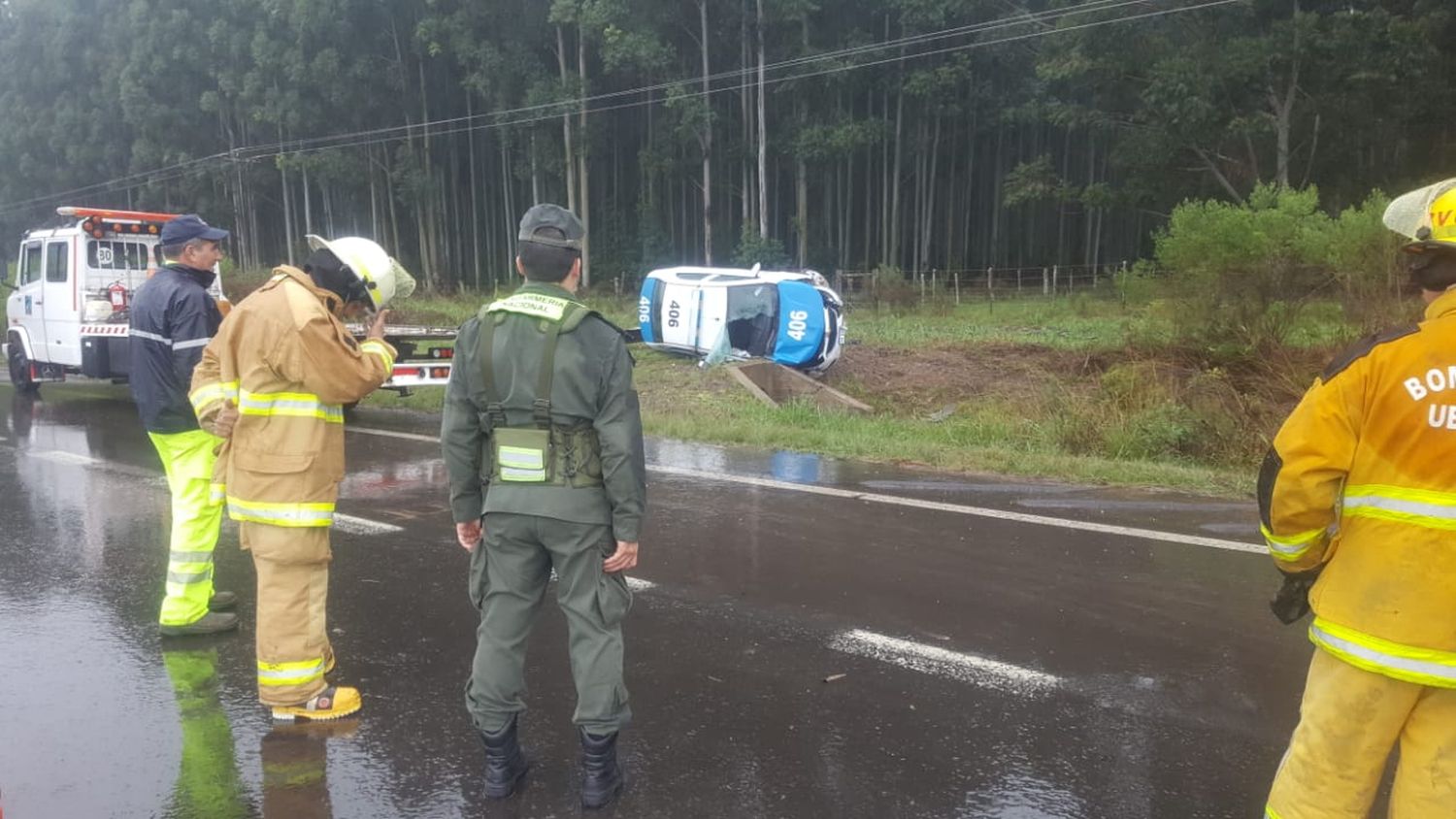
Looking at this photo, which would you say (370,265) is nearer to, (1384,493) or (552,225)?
(552,225)

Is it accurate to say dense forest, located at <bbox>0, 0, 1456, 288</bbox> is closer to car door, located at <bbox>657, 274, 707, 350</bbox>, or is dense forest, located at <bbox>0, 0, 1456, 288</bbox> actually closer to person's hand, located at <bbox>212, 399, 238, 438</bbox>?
car door, located at <bbox>657, 274, 707, 350</bbox>

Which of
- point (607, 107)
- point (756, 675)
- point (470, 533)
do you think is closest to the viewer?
point (470, 533)

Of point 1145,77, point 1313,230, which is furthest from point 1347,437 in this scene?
point 1145,77

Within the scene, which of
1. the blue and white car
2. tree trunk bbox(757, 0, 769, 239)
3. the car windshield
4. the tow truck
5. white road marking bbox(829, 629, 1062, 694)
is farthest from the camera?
tree trunk bbox(757, 0, 769, 239)

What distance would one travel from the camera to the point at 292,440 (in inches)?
155

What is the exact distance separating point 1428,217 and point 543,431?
245 cm

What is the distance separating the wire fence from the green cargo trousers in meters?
25.7

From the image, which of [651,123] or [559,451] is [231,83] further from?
[559,451]

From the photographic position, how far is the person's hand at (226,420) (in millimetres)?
4055

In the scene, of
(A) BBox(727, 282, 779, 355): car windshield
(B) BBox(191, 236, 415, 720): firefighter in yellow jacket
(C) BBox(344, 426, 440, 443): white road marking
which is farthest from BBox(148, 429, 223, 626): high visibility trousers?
(A) BBox(727, 282, 779, 355): car windshield

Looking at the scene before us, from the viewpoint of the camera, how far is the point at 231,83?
134 ft

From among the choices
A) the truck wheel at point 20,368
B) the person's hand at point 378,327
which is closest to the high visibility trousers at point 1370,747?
the person's hand at point 378,327

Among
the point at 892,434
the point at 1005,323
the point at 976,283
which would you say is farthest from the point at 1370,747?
the point at 976,283

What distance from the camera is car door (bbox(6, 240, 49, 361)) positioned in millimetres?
14844
